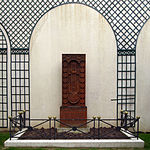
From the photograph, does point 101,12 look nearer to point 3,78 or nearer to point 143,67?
point 143,67

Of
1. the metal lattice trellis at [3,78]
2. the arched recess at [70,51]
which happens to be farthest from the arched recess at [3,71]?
the arched recess at [70,51]

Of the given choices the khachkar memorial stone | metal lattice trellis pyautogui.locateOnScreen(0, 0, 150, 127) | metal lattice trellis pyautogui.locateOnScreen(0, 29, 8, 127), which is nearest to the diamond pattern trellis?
metal lattice trellis pyautogui.locateOnScreen(0, 0, 150, 127)

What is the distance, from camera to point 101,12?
6828 millimetres

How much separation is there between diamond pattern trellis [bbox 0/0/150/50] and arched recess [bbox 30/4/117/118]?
0.18 meters

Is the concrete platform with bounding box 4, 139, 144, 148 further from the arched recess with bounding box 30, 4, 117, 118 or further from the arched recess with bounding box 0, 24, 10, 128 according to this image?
the arched recess with bounding box 0, 24, 10, 128

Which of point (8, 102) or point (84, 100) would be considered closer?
point (84, 100)

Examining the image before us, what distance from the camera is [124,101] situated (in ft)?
22.5

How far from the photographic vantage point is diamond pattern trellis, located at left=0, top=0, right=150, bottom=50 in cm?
681

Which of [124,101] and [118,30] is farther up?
[118,30]

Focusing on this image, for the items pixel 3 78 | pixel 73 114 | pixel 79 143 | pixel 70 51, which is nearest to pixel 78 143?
pixel 79 143

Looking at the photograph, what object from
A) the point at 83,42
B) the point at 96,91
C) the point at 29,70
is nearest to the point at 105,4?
the point at 83,42

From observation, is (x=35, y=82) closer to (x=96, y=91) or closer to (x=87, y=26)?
(x=96, y=91)

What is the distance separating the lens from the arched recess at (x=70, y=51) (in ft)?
22.3

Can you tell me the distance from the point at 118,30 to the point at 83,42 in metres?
1.19
